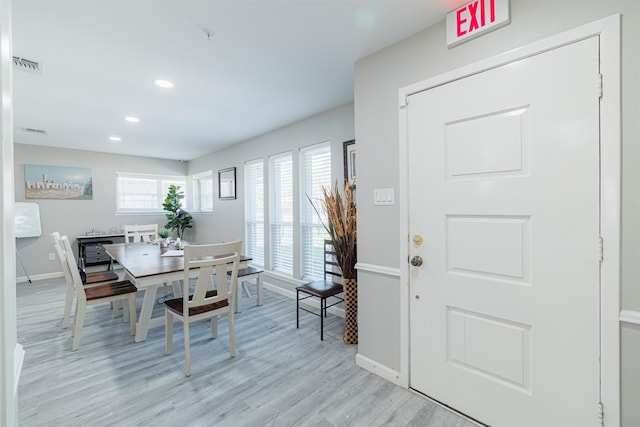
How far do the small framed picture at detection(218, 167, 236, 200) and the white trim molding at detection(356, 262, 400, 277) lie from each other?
3.47m

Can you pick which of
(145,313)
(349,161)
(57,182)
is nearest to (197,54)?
(349,161)

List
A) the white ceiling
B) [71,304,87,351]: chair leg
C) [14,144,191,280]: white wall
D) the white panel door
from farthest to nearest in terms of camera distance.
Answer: [14,144,191,280]: white wall < [71,304,87,351]: chair leg < the white ceiling < the white panel door

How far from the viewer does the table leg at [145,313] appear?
2.59m

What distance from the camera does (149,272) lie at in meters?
2.31

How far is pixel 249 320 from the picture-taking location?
313cm

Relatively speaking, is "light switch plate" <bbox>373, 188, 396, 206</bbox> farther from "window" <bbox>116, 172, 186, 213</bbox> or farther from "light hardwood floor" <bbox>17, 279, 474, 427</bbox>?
"window" <bbox>116, 172, 186, 213</bbox>

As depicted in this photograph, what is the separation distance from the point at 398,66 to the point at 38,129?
496cm

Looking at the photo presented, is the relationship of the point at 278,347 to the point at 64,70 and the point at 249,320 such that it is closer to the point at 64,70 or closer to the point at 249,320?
the point at 249,320

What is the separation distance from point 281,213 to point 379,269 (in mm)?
2392

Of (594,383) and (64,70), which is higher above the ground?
(64,70)

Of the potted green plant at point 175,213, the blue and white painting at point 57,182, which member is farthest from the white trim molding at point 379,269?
the blue and white painting at point 57,182

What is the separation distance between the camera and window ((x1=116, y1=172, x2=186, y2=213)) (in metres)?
5.89

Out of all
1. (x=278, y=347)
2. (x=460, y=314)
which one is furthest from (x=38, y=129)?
(x=460, y=314)

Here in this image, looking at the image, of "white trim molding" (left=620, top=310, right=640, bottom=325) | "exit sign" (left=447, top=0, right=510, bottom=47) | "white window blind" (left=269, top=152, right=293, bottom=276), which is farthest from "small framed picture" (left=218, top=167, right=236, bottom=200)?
"white trim molding" (left=620, top=310, right=640, bottom=325)
